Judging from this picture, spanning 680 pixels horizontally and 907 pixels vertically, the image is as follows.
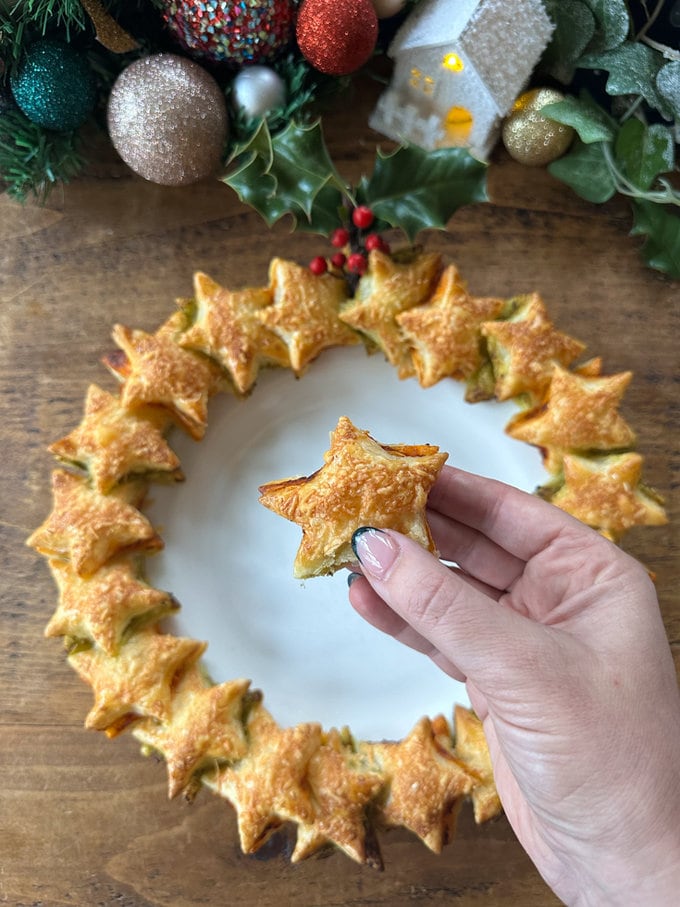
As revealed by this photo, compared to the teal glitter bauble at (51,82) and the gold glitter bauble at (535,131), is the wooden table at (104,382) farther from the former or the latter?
the teal glitter bauble at (51,82)

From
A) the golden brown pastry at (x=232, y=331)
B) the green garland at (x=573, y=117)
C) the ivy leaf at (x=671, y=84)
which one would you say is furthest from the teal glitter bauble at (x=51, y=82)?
the ivy leaf at (x=671, y=84)

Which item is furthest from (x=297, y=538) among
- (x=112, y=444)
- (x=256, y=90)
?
(x=256, y=90)

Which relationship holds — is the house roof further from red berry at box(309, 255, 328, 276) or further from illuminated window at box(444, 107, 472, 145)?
red berry at box(309, 255, 328, 276)

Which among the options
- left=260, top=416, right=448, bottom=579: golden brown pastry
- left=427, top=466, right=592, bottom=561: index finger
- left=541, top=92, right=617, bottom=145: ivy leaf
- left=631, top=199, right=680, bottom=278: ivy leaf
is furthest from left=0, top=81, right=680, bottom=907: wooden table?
left=260, top=416, right=448, bottom=579: golden brown pastry

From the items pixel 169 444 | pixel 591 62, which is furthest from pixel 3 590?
pixel 591 62

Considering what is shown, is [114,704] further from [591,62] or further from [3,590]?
[591,62]

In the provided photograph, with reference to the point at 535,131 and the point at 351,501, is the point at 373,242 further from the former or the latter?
the point at 351,501

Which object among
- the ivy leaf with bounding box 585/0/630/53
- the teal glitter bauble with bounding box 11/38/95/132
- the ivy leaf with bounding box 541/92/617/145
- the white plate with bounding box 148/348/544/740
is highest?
the ivy leaf with bounding box 585/0/630/53
